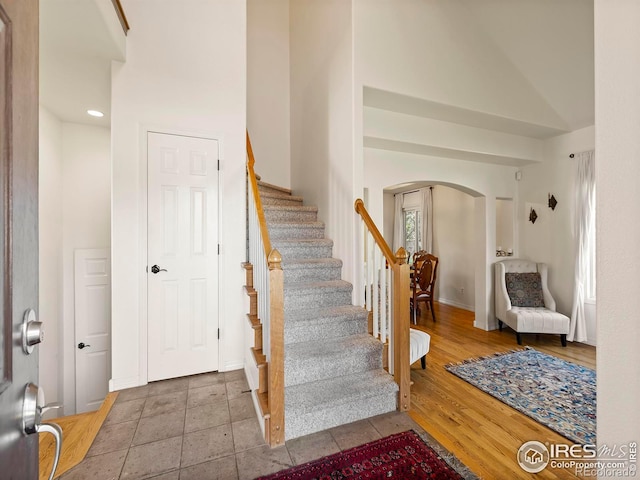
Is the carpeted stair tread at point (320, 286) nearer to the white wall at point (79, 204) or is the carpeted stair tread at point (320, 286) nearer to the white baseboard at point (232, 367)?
the white baseboard at point (232, 367)

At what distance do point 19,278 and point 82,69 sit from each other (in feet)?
9.34

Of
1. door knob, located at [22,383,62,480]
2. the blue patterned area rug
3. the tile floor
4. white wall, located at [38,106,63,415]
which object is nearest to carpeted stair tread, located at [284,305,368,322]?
the tile floor

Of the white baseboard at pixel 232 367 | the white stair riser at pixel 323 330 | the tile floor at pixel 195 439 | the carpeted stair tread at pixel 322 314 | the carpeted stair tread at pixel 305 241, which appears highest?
the carpeted stair tread at pixel 305 241

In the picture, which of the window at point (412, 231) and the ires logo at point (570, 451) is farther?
the window at point (412, 231)

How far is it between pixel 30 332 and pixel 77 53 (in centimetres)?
276

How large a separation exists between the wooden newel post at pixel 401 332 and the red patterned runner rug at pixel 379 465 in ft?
1.34

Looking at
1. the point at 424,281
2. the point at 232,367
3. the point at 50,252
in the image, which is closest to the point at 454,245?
the point at 424,281

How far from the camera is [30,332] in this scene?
2.07 feet

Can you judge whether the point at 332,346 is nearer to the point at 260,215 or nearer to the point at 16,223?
the point at 260,215

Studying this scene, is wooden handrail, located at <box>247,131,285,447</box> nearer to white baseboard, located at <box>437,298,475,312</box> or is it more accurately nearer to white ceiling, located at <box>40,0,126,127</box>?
white ceiling, located at <box>40,0,126,127</box>

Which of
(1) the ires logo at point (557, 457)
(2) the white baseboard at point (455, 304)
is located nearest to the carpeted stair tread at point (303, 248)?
(1) the ires logo at point (557, 457)

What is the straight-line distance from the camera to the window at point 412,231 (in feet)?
23.9

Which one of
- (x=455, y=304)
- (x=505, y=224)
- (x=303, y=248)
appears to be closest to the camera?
(x=303, y=248)

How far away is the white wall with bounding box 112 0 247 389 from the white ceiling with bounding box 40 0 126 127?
0.69 feet
